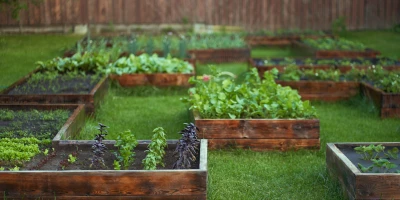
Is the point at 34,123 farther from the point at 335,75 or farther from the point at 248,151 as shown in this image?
the point at 335,75

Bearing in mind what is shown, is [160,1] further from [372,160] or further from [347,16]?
[372,160]

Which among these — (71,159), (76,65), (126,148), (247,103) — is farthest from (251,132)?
(76,65)

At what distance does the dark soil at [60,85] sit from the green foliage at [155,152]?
3415 millimetres

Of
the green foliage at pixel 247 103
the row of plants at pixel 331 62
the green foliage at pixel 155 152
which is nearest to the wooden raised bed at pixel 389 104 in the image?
the green foliage at pixel 247 103

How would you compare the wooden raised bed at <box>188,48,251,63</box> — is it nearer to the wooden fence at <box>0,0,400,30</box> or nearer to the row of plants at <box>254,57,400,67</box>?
the row of plants at <box>254,57,400,67</box>

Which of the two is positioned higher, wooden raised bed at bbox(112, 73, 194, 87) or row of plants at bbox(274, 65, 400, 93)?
row of plants at bbox(274, 65, 400, 93)

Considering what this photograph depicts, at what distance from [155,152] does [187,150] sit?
241mm

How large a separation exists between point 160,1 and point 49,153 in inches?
533

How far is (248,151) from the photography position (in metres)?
6.46

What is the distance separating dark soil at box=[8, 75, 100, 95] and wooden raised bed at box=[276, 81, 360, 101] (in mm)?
2692

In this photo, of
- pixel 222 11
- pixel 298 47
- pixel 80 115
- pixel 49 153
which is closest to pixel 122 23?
pixel 222 11

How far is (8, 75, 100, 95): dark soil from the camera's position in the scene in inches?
330

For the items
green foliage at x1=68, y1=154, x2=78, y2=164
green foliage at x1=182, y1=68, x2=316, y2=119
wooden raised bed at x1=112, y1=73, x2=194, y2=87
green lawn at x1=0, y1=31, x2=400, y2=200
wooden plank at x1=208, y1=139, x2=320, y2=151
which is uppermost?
green foliage at x1=182, y1=68, x2=316, y2=119

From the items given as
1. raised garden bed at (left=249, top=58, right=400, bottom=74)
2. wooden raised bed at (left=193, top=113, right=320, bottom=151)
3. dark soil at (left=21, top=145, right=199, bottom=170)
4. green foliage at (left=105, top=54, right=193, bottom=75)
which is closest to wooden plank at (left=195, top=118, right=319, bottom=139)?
wooden raised bed at (left=193, top=113, right=320, bottom=151)
